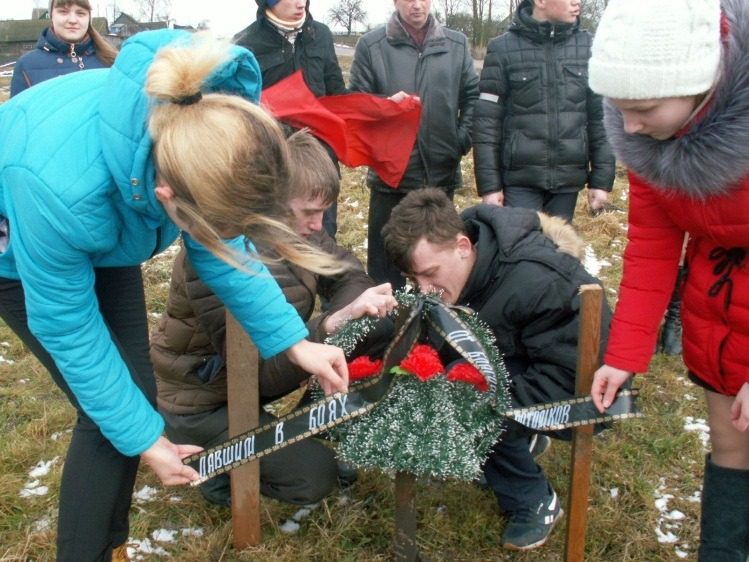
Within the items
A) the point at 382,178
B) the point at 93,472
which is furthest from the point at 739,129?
the point at 382,178

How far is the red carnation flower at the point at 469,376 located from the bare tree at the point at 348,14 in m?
47.3

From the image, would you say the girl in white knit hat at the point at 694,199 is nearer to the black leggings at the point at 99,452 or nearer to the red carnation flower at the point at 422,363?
the red carnation flower at the point at 422,363

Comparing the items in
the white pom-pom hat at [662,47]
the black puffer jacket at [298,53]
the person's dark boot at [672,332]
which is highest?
the white pom-pom hat at [662,47]

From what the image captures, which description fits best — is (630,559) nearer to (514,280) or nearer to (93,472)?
(514,280)

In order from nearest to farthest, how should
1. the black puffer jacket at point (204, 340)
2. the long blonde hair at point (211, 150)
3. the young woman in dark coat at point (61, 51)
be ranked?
the long blonde hair at point (211, 150) → the black puffer jacket at point (204, 340) → the young woman in dark coat at point (61, 51)

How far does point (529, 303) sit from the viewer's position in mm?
2363

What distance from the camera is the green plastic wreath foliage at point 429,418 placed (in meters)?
2.15

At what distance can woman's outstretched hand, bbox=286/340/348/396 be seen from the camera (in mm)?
2059

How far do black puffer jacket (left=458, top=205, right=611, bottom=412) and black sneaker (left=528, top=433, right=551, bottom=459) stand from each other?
55 centimetres

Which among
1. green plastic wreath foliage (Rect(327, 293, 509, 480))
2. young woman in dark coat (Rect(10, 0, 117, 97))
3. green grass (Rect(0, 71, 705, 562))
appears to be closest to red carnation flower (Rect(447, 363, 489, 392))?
green plastic wreath foliage (Rect(327, 293, 509, 480))

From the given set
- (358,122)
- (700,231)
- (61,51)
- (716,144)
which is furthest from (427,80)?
(716,144)

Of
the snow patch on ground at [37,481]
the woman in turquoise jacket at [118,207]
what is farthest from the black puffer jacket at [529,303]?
the snow patch on ground at [37,481]

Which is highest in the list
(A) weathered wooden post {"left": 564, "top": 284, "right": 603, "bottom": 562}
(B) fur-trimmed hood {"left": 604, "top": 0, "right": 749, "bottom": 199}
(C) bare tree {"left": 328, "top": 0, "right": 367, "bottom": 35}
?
(B) fur-trimmed hood {"left": 604, "top": 0, "right": 749, "bottom": 199}

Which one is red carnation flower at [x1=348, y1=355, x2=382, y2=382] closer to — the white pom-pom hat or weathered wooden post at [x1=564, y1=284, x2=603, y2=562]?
weathered wooden post at [x1=564, y1=284, x2=603, y2=562]
